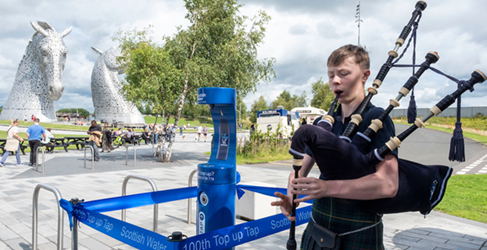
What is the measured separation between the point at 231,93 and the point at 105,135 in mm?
16855

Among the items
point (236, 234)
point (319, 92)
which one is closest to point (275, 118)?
point (236, 234)

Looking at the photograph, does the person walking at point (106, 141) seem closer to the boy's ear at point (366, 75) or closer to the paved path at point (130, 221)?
the paved path at point (130, 221)

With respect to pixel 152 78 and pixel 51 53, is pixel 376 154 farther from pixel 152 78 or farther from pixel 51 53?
pixel 51 53

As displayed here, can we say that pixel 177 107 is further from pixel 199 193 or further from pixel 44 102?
pixel 44 102

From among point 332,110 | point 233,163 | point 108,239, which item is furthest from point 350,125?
point 108,239

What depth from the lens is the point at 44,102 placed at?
49.8m

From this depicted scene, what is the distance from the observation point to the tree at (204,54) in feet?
43.6

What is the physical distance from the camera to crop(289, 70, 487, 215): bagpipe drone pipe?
1.27 meters

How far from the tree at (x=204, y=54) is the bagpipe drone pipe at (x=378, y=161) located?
12182 millimetres

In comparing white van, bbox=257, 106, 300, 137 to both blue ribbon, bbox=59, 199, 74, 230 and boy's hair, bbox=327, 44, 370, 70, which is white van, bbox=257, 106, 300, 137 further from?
boy's hair, bbox=327, 44, 370, 70

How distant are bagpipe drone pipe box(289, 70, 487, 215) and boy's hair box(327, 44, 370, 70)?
30cm

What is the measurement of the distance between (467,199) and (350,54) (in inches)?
309

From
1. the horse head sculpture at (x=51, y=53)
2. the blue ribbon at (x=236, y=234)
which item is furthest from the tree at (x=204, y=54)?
the horse head sculpture at (x=51, y=53)

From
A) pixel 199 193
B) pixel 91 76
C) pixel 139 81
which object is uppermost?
pixel 91 76
